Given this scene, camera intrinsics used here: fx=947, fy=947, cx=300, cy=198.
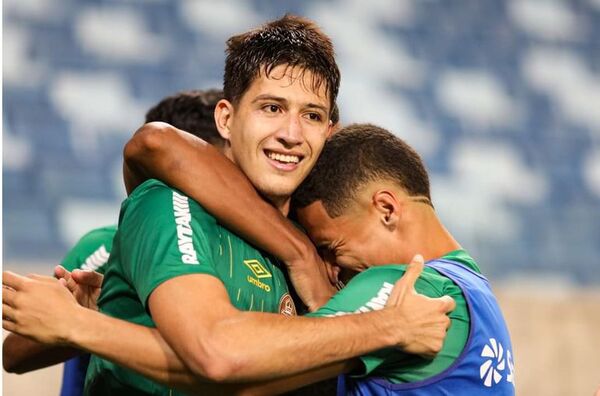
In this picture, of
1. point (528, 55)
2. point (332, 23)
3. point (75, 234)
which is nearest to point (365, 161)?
point (75, 234)

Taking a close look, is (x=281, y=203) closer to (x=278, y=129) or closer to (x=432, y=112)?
(x=278, y=129)

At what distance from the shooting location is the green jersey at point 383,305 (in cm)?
224

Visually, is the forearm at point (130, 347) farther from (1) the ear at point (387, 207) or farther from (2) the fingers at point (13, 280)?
(1) the ear at point (387, 207)

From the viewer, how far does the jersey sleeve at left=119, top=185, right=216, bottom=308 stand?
2143 mm

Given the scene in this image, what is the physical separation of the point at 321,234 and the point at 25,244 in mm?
4062

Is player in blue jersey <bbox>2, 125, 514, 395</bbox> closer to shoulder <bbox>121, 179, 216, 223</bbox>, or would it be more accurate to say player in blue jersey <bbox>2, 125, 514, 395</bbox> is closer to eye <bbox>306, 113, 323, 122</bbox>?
eye <bbox>306, 113, 323, 122</bbox>

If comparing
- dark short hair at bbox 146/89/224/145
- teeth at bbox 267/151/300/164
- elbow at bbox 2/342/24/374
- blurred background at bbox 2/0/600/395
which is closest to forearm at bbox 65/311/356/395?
teeth at bbox 267/151/300/164

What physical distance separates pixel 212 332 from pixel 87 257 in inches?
55.8

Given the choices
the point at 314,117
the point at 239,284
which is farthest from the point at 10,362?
the point at 314,117

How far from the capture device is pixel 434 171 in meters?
7.52

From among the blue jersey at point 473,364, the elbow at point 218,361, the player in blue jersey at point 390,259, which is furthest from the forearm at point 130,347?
the blue jersey at point 473,364

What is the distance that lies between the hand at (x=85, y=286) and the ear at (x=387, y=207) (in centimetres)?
81

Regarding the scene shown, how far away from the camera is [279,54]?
251cm

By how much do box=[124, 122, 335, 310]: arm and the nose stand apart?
15 centimetres
